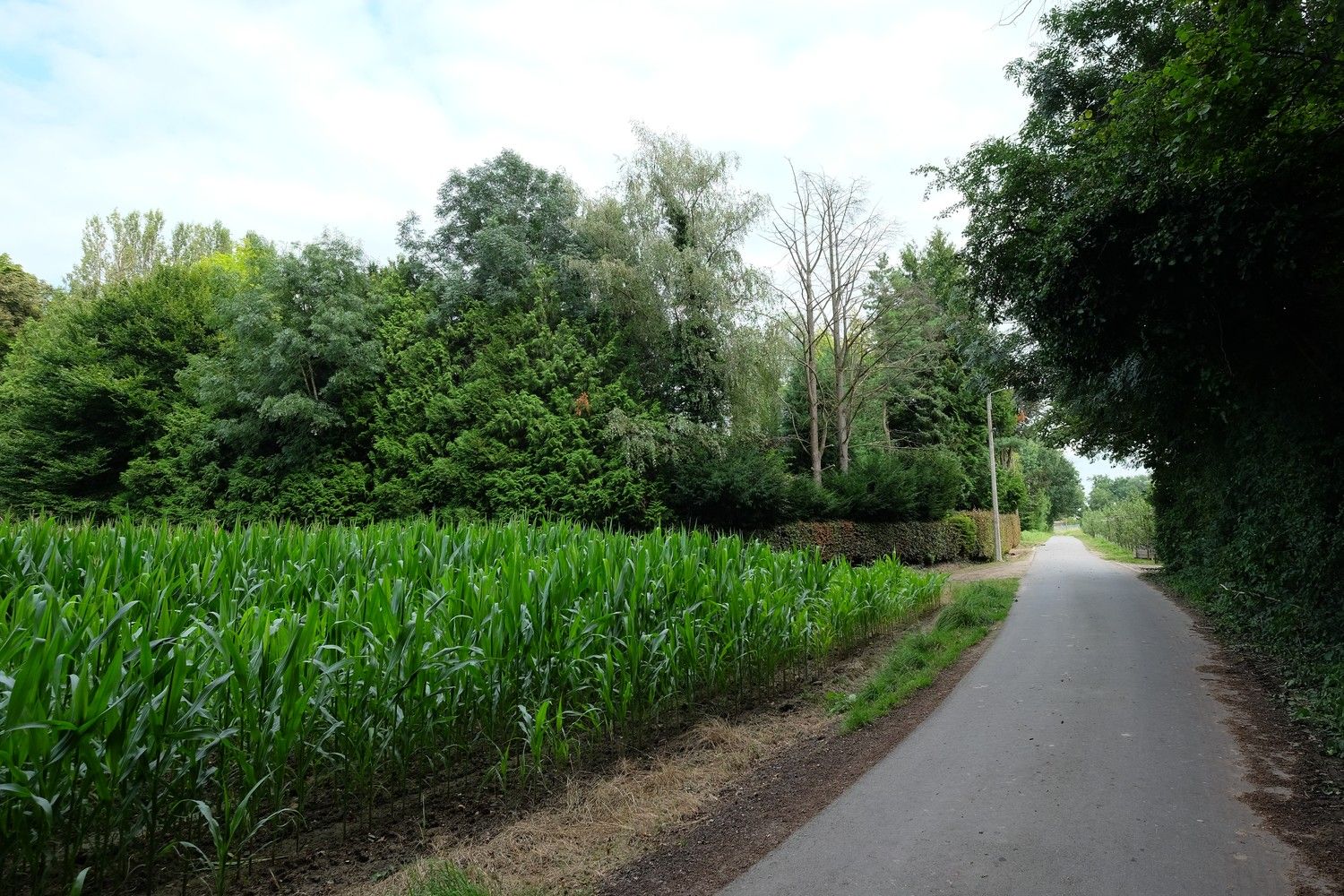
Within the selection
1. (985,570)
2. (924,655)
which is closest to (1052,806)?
(924,655)

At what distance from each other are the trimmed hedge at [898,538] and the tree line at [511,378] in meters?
0.51

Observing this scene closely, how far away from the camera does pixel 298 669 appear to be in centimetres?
308

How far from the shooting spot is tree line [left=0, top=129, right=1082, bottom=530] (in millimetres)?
19984

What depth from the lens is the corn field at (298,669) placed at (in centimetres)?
252

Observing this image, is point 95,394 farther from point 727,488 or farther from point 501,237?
point 727,488

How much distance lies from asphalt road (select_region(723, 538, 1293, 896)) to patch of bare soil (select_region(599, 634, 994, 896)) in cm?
12

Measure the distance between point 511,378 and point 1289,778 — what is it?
1926cm

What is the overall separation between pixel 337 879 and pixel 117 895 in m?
0.83

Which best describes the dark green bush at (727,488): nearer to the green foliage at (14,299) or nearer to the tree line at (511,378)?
the tree line at (511,378)

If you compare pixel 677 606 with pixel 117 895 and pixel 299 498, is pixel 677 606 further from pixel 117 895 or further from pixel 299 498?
pixel 299 498

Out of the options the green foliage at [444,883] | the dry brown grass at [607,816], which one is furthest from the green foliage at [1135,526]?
the green foliage at [444,883]

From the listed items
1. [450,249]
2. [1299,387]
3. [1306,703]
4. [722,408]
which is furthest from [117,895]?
[450,249]

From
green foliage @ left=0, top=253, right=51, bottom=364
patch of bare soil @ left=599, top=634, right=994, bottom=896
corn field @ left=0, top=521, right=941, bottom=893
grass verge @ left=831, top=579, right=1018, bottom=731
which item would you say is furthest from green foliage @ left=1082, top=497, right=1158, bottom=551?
green foliage @ left=0, top=253, right=51, bottom=364

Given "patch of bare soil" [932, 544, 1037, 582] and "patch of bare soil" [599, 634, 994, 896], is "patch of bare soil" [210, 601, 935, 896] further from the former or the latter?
"patch of bare soil" [932, 544, 1037, 582]
